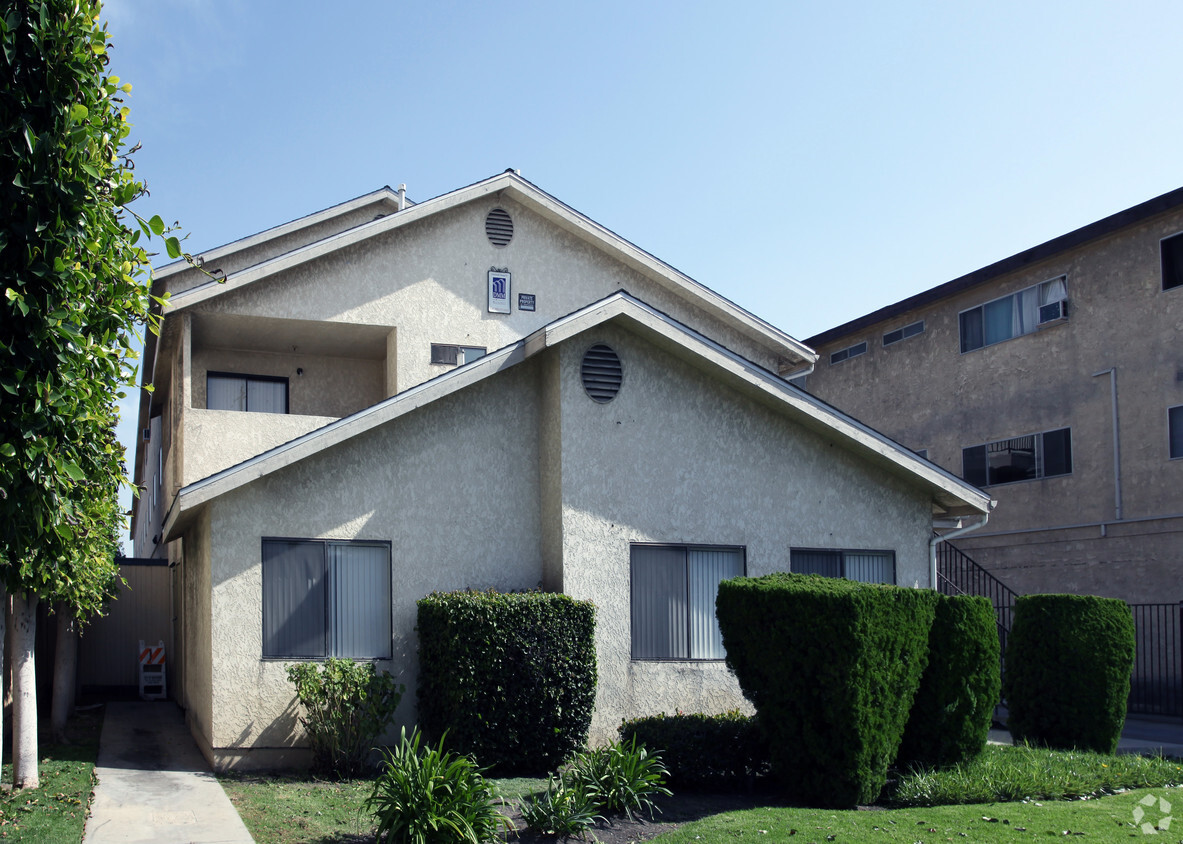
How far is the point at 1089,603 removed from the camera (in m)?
13.9

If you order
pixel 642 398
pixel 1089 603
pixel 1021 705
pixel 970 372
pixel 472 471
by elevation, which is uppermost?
pixel 970 372

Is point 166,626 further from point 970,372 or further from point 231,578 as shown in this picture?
point 970,372

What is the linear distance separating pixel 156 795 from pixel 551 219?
1179 centimetres

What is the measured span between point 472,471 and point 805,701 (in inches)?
207

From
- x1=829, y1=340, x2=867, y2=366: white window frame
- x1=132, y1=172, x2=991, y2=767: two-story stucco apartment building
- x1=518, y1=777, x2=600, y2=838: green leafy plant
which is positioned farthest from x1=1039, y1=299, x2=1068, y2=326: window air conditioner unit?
x1=518, y1=777, x2=600, y2=838: green leafy plant

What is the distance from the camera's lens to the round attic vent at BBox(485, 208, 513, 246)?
1880 centimetres

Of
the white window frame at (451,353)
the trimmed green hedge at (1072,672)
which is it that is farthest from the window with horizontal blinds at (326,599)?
the trimmed green hedge at (1072,672)

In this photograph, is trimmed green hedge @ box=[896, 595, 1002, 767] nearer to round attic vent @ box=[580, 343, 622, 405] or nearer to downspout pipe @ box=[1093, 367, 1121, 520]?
round attic vent @ box=[580, 343, 622, 405]

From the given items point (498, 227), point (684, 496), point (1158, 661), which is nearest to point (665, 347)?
point (684, 496)

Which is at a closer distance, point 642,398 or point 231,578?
point 231,578

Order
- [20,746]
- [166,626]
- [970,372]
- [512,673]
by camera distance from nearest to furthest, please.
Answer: [20,746], [512,673], [166,626], [970,372]

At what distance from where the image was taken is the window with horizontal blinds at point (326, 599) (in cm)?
1248

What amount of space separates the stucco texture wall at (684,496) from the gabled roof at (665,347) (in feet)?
0.94

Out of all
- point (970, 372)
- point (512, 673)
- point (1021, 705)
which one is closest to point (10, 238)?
point (512, 673)
